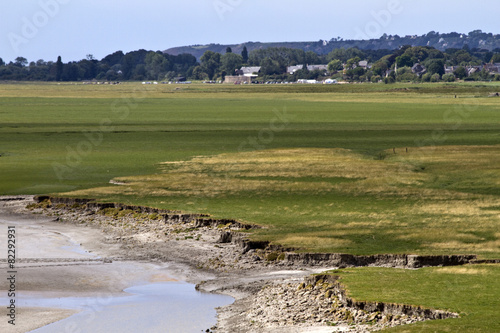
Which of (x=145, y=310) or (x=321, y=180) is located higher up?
(x=321, y=180)

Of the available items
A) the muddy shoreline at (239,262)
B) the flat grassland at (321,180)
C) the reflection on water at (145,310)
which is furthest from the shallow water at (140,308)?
the flat grassland at (321,180)

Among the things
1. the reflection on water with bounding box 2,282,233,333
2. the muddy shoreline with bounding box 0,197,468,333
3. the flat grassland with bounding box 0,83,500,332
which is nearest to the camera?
the muddy shoreline with bounding box 0,197,468,333

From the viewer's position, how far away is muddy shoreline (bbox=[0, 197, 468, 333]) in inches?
894

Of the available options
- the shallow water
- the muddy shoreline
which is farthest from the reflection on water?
the muddy shoreline

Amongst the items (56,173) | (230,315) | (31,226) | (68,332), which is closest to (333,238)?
(230,315)

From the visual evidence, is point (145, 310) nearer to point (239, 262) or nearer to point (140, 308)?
point (140, 308)

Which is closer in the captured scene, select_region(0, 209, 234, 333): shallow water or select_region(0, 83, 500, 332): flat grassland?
select_region(0, 209, 234, 333): shallow water

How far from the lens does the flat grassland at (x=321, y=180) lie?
1200 inches

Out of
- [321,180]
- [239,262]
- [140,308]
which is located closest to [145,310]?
[140,308]

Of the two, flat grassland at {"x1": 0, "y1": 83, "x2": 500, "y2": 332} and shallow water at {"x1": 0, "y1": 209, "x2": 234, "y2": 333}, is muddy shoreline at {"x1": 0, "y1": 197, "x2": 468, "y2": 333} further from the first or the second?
flat grassland at {"x1": 0, "y1": 83, "x2": 500, "y2": 332}

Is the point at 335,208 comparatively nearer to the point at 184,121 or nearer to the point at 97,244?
the point at 97,244

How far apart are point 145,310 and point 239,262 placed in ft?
20.9

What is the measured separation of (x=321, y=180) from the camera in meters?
52.0

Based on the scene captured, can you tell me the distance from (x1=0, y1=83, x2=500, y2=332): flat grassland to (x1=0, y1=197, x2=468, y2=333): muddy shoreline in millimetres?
856
